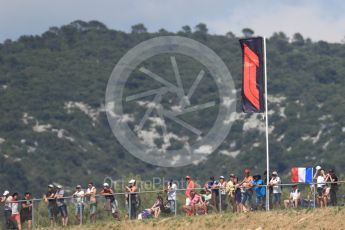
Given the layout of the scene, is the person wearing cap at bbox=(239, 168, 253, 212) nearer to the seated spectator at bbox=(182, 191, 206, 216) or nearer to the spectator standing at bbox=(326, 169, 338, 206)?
the seated spectator at bbox=(182, 191, 206, 216)

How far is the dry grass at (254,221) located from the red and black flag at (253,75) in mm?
5811

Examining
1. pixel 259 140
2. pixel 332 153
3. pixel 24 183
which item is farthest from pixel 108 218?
pixel 259 140

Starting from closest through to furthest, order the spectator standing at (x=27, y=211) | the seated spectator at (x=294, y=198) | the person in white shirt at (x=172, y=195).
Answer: the seated spectator at (x=294, y=198) < the person in white shirt at (x=172, y=195) < the spectator standing at (x=27, y=211)

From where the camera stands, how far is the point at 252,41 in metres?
57.9

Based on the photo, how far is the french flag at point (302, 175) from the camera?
179 ft

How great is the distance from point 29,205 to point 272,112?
14254 cm

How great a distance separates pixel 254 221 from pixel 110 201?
6.24 metres

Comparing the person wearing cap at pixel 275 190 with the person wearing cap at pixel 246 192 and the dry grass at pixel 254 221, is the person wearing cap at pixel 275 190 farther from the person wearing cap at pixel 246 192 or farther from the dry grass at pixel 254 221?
the dry grass at pixel 254 221

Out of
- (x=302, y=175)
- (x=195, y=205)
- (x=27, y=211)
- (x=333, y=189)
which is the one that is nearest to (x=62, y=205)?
(x=27, y=211)

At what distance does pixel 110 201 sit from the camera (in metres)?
55.7

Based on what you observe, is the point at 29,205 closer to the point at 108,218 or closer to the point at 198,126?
the point at 108,218

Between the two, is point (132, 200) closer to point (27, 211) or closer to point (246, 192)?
point (27, 211)

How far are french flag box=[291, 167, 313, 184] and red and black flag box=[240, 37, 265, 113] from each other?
3794 millimetres

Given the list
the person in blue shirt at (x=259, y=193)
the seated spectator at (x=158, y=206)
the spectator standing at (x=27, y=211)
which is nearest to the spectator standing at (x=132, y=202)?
the seated spectator at (x=158, y=206)
